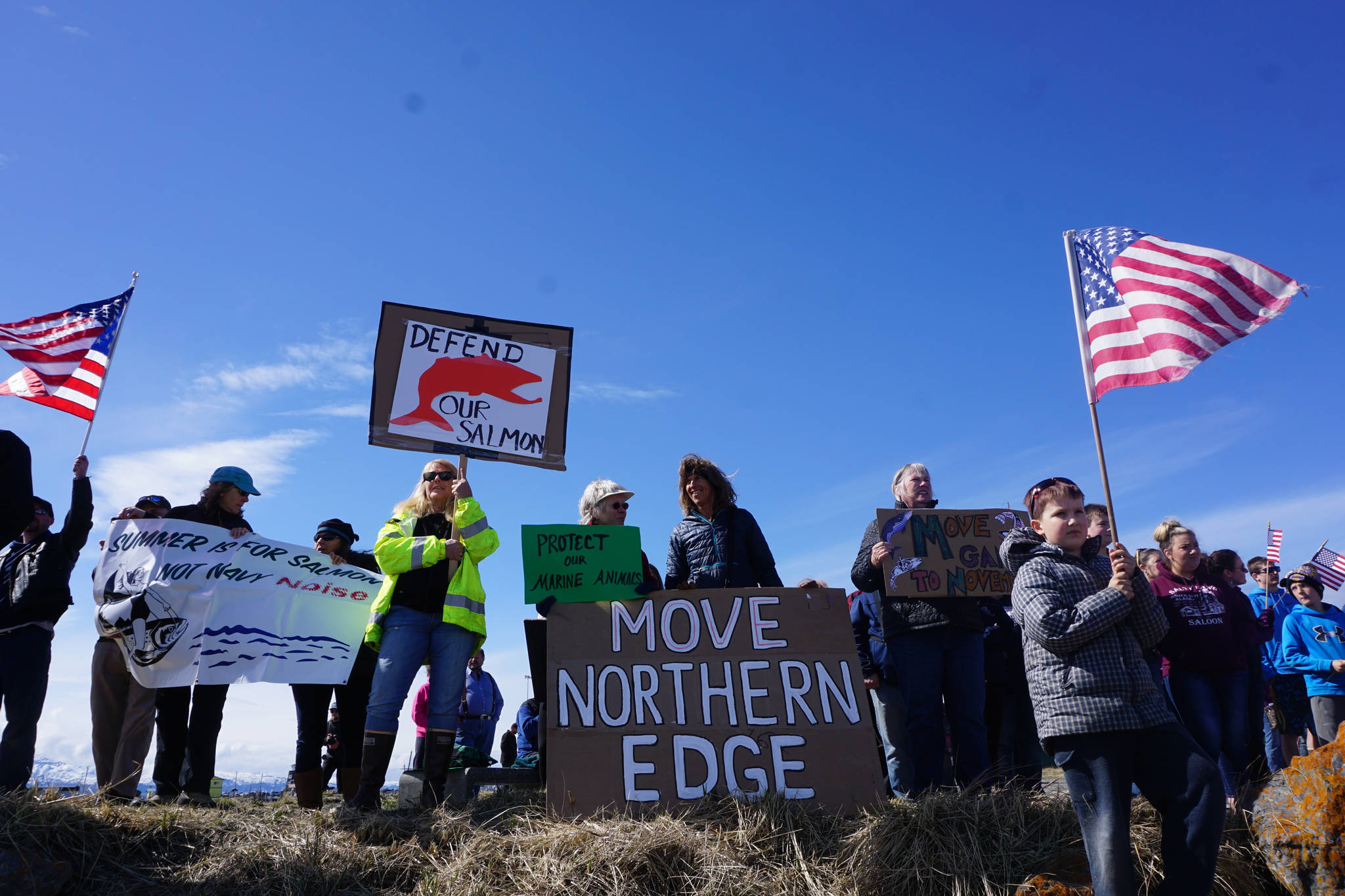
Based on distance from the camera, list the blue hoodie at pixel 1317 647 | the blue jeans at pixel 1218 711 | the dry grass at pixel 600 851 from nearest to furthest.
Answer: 1. the dry grass at pixel 600 851
2. the blue jeans at pixel 1218 711
3. the blue hoodie at pixel 1317 647

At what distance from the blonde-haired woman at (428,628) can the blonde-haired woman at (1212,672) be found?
446cm

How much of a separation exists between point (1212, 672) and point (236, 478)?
7.03 m

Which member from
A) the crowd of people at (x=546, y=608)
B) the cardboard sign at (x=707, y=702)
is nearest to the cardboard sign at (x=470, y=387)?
the crowd of people at (x=546, y=608)

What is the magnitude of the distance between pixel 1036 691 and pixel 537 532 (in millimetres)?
3175

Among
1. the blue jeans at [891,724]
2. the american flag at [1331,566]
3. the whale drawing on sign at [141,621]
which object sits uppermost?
the american flag at [1331,566]

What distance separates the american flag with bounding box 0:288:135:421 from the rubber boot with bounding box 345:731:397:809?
417 cm

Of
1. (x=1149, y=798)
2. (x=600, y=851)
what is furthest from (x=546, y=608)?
(x=1149, y=798)

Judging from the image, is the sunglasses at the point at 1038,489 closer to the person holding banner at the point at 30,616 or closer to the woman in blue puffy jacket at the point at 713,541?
the woman in blue puffy jacket at the point at 713,541

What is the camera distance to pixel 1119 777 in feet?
11.2

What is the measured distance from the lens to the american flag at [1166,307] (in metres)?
5.19

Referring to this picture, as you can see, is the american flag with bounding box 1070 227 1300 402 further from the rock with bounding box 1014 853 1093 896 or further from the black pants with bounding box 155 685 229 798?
the black pants with bounding box 155 685 229 798

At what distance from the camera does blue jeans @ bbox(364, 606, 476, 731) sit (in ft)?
17.2

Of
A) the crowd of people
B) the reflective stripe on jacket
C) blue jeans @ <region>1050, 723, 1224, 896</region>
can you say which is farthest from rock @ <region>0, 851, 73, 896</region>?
blue jeans @ <region>1050, 723, 1224, 896</region>

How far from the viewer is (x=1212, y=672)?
580 centimetres
